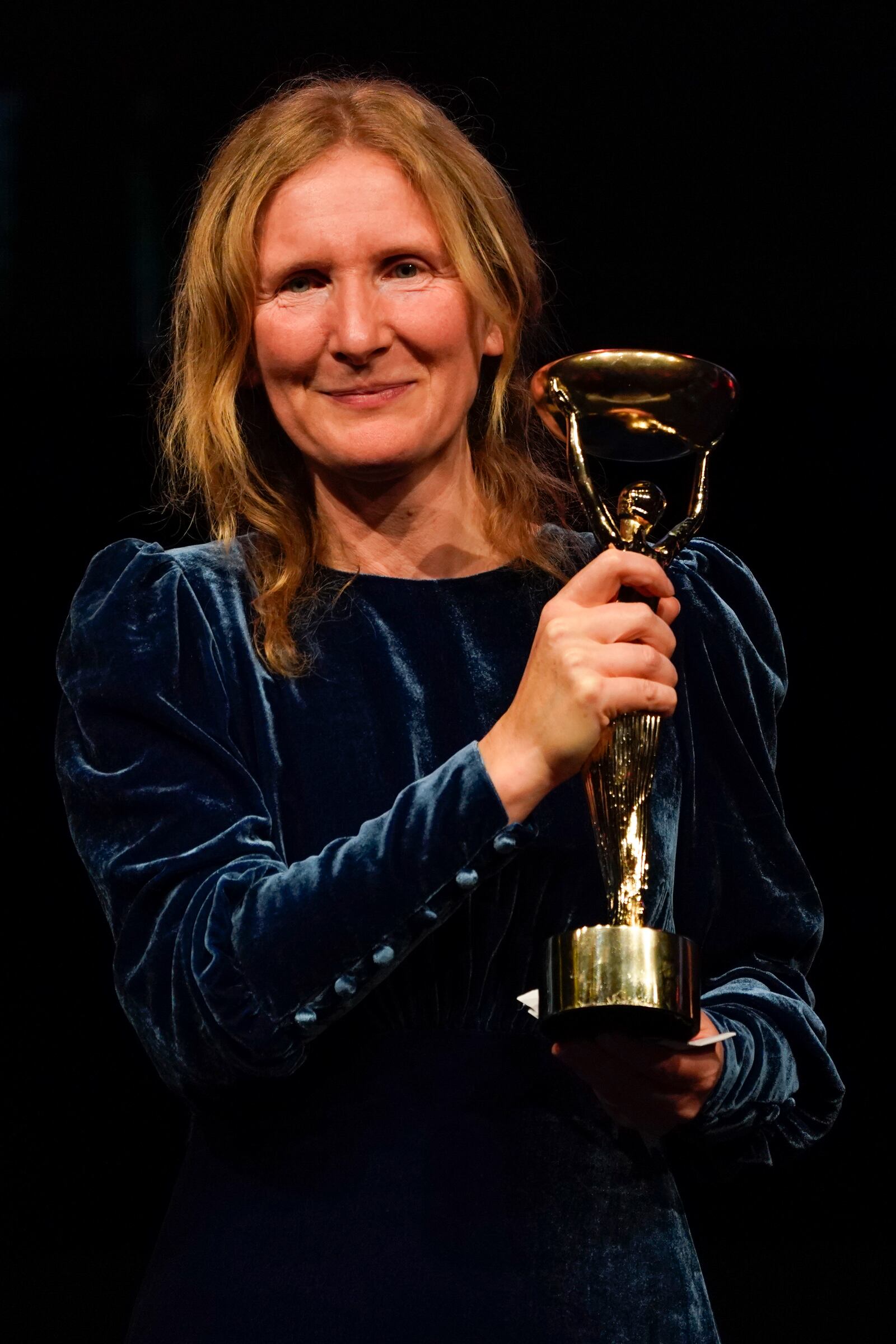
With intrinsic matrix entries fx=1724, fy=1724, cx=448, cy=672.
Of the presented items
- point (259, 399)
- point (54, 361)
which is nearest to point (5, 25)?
point (54, 361)

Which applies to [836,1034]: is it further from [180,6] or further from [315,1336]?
[180,6]

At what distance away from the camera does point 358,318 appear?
1475mm

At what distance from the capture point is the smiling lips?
1.50 m

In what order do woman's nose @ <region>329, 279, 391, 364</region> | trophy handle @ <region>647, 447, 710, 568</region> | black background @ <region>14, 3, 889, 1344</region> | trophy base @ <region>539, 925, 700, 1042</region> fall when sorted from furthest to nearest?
black background @ <region>14, 3, 889, 1344</region>
woman's nose @ <region>329, 279, 391, 364</region>
trophy handle @ <region>647, 447, 710, 568</region>
trophy base @ <region>539, 925, 700, 1042</region>

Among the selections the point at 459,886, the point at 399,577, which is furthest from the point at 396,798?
the point at 399,577

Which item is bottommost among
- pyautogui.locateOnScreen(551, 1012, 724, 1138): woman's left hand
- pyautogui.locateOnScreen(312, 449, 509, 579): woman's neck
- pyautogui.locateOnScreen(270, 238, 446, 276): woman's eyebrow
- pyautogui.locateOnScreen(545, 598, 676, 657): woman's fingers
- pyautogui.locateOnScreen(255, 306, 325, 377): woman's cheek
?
pyautogui.locateOnScreen(551, 1012, 724, 1138): woman's left hand

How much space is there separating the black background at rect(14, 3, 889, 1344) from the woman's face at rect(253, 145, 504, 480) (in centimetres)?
101

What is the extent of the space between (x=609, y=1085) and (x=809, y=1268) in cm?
155

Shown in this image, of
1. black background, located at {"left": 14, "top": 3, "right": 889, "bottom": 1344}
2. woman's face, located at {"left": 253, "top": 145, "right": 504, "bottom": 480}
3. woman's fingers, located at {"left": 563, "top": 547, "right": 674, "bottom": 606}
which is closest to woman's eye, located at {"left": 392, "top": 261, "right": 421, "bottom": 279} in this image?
woman's face, located at {"left": 253, "top": 145, "right": 504, "bottom": 480}

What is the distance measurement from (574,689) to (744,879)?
40 cm

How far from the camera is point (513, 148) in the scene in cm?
257

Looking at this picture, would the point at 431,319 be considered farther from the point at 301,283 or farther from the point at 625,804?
the point at 625,804

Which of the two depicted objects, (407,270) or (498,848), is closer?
(498,848)

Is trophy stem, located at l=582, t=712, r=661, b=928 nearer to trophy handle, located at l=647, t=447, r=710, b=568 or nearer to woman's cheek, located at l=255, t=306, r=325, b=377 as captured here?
trophy handle, located at l=647, t=447, r=710, b=568
